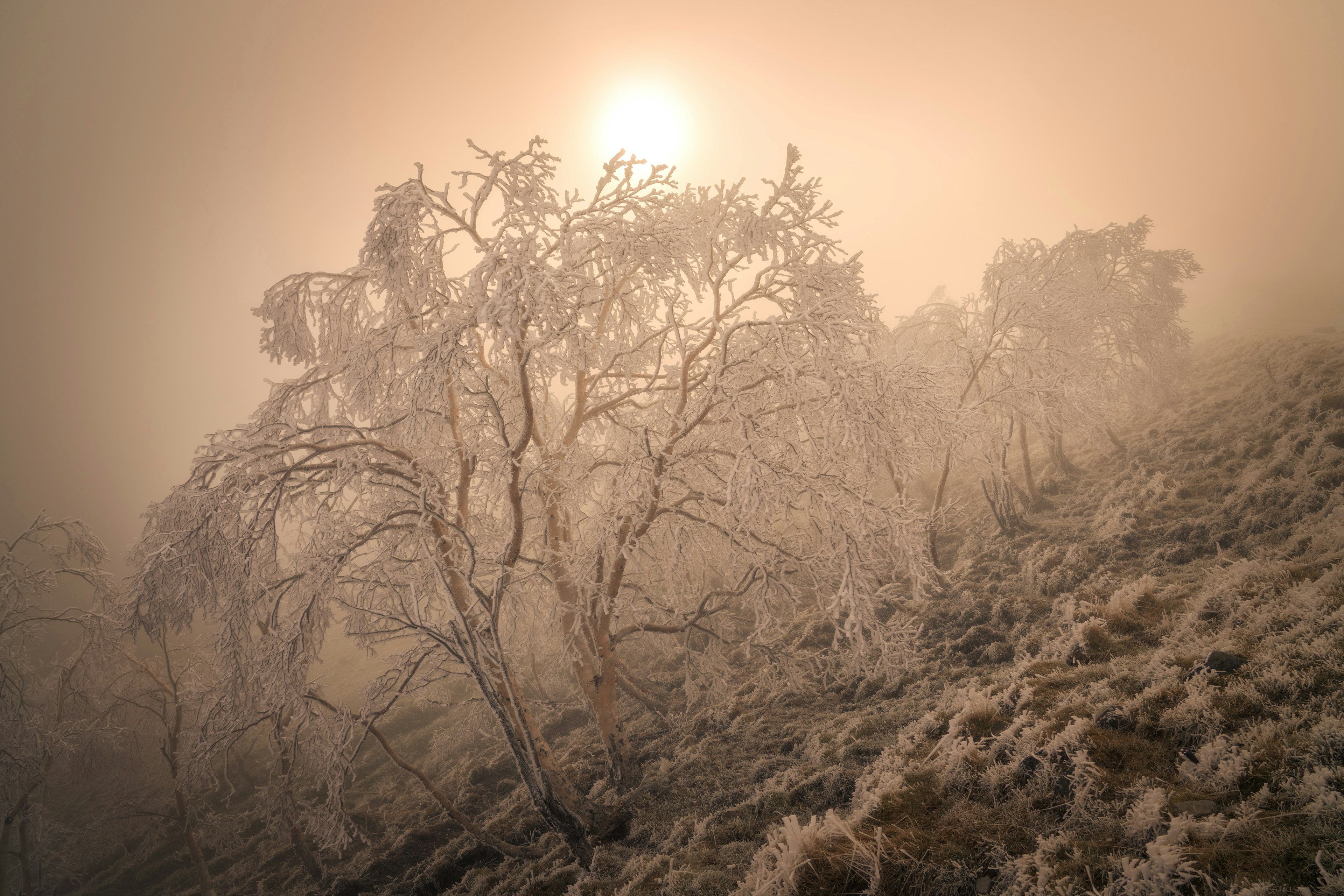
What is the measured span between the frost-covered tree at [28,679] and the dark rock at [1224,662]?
1408 centimetres

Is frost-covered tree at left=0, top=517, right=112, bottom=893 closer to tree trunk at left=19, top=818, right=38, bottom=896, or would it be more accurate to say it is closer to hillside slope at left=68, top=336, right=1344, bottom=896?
tree trunk at left=19, top=818, right=38, bottom=896

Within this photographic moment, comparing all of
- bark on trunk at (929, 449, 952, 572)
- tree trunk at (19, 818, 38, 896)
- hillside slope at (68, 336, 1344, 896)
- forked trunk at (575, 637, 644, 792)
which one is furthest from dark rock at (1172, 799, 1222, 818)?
tree trunk at (19, 818, 38, 896)

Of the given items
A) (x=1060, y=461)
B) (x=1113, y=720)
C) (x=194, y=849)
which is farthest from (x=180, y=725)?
(x=1060, y=461)

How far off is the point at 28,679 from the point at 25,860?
128 inches

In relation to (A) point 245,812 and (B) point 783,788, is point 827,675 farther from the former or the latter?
(A) point 245,812

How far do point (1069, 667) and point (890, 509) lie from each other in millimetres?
2400

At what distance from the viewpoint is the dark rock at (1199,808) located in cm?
273

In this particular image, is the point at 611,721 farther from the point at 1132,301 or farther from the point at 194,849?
the point at 1132,301

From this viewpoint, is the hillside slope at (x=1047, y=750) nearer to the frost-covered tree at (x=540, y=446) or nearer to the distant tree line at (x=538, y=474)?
the distant tree line at (x=538, y=474)

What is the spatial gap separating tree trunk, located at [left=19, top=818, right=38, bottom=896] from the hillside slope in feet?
6.45

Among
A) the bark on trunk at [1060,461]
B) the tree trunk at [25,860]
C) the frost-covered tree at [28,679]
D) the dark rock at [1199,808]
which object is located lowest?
the bark on trunk at [1060,461]

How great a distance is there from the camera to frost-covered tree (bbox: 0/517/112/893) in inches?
325

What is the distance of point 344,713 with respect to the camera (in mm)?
5461

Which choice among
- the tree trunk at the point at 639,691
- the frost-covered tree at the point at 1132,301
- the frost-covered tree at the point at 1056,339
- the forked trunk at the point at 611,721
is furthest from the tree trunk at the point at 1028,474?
the forked trunk at the point at 611,721
